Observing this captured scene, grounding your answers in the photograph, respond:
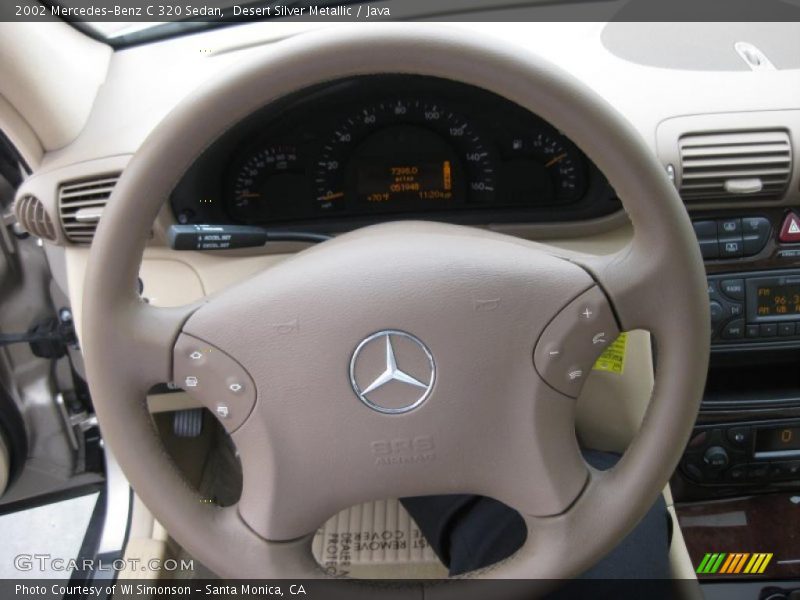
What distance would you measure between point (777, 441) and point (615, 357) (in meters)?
0.44

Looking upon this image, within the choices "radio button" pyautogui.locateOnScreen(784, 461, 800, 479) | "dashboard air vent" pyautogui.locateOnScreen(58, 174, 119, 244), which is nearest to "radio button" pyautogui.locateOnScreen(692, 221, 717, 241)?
"radio button" pyautogui.locateOnScreen(784, 461, 800, 479)

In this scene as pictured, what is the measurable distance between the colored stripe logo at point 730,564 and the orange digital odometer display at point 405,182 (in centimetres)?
84

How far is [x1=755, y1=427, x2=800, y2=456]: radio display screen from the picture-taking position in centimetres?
138

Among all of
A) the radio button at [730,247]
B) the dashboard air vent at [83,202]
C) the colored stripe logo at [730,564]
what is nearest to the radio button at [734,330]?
the radio button at [730,247]

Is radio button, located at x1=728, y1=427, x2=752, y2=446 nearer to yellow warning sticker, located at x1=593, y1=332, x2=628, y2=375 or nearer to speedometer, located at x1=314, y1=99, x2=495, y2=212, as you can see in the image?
yellow warning sticker, located at x1=593, y1=332, x2=628, y2=375

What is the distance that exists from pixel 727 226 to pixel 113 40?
1115 mm

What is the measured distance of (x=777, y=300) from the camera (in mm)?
1283

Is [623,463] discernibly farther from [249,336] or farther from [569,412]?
[249,336]

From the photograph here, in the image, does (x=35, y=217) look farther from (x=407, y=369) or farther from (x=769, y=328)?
(x=769, y=328)

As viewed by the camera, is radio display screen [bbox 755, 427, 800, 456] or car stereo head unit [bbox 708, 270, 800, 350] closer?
car stereo head unit [bbox 708, 270, 800, 350]

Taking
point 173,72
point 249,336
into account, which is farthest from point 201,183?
point 249,336

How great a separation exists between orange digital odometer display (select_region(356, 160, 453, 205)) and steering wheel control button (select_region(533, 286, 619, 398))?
0.42 meters

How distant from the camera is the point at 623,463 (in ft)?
2.90

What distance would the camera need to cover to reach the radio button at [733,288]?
50.1 inches
